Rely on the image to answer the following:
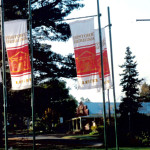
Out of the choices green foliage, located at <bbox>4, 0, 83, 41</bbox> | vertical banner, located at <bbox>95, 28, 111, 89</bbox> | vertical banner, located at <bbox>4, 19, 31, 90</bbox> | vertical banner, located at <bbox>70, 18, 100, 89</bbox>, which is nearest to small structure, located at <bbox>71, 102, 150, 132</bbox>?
green foliage, located at <bbox>4, 0, 83, 41</bbox>

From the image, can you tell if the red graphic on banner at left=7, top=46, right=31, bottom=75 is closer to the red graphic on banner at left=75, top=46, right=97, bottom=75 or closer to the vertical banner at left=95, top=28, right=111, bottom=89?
the red graphic on banner at left=75, top=46, right=97, bottom=75

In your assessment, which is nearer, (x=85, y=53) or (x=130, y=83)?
(x=85, y=53)

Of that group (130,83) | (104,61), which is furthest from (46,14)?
(130,83)

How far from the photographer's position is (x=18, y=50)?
13273 mm

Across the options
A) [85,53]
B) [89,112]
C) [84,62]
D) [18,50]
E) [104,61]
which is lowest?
[89,112]

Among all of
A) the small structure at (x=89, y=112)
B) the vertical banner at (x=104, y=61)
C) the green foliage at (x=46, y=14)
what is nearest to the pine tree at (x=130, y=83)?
the small structure at (x=89, y=112)

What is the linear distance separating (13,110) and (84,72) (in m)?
15.0

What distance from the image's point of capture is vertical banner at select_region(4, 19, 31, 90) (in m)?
13.2

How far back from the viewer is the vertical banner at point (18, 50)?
13195mm

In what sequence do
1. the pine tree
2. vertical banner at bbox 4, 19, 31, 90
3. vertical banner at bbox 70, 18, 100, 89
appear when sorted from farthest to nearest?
the pine tree < vertical banner at bbox 4, 19, 31, 90 < vertical banner at bbox 70, 18, 100, 89

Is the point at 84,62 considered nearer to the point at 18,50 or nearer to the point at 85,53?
the point at 85,53

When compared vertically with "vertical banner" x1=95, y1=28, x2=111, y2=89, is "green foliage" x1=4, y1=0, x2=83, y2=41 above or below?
above

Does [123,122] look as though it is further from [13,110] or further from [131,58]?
[131,58]

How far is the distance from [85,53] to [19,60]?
2851 millimetres
